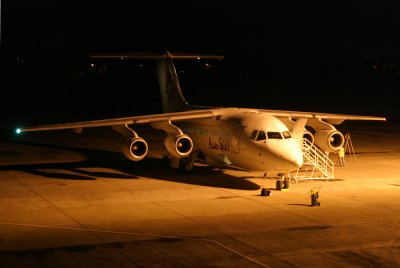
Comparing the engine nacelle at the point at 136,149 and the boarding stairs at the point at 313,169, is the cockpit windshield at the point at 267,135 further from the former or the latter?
the engine nacelle at the point at 136,149

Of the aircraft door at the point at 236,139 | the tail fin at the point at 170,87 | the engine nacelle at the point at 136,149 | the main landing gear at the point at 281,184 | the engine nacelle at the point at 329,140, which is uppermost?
the tail fin at the point at 170,87

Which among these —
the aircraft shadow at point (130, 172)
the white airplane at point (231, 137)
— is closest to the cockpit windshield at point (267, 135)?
the white airplane at point (231, 137)

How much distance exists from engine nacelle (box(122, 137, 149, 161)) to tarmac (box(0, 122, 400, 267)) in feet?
3.24

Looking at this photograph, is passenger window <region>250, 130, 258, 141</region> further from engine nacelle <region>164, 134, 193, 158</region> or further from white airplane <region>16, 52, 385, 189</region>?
engine nacelle <region>164, 134, 193, 158</region>

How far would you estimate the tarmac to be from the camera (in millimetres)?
14516

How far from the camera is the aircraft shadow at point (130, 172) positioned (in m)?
24.2

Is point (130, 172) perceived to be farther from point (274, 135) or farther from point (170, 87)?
point (274, 135)

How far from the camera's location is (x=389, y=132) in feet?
141

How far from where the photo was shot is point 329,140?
2628cm

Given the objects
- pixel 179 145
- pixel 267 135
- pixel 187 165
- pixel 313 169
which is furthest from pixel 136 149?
pixel 313 169

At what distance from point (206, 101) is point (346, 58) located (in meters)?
70.8

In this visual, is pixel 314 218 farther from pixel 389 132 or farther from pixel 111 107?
pixel 111 107

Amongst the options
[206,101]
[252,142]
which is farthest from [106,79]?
[252,142]

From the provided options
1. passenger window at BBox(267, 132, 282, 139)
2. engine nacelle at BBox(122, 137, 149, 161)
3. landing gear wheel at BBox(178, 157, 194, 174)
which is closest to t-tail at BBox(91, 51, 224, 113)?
landing gear wheel at BBox(178, 157, 194, 174)
